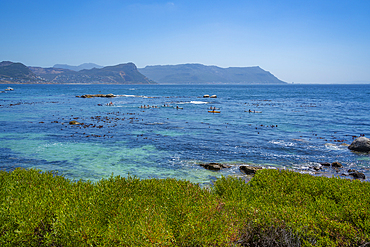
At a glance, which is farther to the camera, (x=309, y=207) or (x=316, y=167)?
(x=316, y=167)

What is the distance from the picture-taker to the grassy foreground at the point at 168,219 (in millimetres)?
5633

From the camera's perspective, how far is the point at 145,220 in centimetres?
601

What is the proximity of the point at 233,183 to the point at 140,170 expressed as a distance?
9.67 metres

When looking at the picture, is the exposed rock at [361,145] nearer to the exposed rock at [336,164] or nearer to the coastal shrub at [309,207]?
the exposed rock at [336,164]

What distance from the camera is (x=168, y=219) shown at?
655cm

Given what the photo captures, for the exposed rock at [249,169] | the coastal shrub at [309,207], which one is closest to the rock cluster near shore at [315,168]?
the exposed rock at [249,169]

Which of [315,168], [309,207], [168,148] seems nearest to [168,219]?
[309,207]

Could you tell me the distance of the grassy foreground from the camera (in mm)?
5633

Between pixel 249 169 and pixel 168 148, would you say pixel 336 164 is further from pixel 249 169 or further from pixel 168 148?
pixel 168 148

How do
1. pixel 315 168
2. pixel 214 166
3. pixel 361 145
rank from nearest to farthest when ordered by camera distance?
pixel 214 166, pixel 315 168, pixel 361 145

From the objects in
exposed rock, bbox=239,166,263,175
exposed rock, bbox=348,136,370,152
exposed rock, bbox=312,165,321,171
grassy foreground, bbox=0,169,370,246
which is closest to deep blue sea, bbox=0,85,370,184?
exposed rock, bbox=312,165,321,171

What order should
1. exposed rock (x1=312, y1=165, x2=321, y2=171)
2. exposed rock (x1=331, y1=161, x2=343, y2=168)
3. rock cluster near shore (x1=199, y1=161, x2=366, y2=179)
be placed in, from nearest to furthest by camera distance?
rock cluster near shore (x1=199, y1=161, x2=366, y2=179) < exposed rock (x1=312, y1=165, x2=321, y2=171) < exposed rock (x1=331, y1=161, x2=343, y2=168)

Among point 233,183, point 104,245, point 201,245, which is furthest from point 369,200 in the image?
point 104,245

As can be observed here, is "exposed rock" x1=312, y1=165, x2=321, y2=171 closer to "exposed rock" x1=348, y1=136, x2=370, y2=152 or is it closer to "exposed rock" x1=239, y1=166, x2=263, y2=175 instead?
"exposed rock" x1=239, y1=166, x2=263, y2=175
